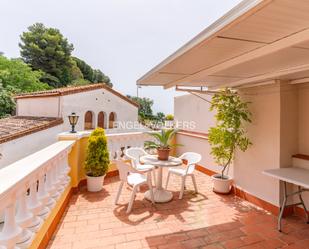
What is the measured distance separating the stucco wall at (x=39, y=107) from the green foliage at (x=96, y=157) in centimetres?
816

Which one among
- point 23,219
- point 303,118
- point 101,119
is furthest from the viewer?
point 101,119

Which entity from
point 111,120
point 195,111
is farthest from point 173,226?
point 111,120

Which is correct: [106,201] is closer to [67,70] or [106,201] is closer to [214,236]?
[214,236]

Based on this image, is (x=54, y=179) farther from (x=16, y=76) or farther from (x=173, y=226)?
(x=16, y=76)

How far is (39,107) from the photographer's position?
1264cm

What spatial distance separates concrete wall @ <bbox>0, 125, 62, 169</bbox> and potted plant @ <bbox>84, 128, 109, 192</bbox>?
5779 millimetres

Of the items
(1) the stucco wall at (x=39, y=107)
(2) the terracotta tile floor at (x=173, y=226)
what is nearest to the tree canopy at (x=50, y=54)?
(1) the stucco wall at (x=39, y=107)

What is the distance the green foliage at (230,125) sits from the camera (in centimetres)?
417

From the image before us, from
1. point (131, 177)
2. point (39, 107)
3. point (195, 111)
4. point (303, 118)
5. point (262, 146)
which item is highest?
point (39, 107)

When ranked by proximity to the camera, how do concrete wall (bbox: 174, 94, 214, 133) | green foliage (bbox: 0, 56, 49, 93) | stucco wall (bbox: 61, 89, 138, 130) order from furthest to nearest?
green foliage (bbox: 0, 56, 49, 93) → stucco wall (bbox: 61, 89, 138, 130) → concrete wall (bbox: 174, 94, 214, 133)

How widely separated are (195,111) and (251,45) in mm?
5535

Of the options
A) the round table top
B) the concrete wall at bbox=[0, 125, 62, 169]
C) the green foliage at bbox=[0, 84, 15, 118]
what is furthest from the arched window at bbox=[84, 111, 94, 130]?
the round table top

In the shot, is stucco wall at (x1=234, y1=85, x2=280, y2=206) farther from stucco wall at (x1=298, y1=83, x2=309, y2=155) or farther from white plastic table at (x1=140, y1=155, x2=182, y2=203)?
white plastic table at (x1=140, y1=155, x2=182, y2=203)

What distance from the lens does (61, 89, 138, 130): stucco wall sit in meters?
11.8
